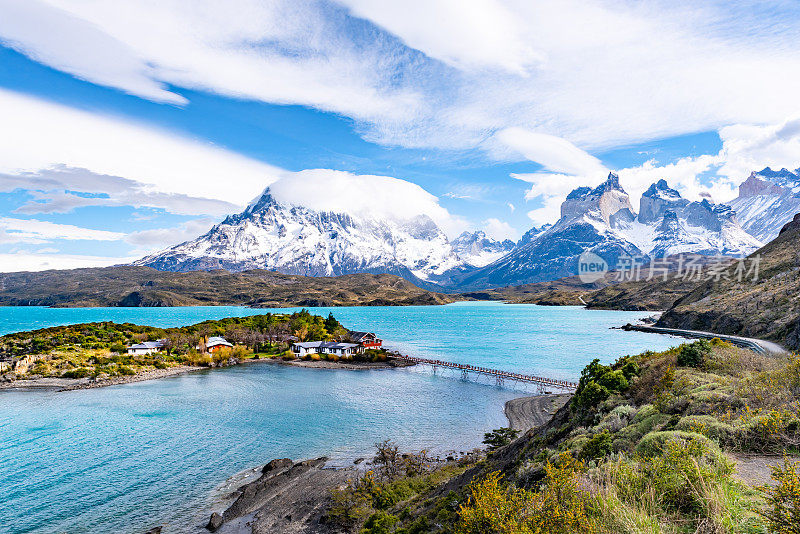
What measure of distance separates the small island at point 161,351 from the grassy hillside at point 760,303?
228ft

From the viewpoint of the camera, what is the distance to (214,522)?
25.8 meters

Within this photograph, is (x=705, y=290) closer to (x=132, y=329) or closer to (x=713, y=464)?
(x=713, y=464)

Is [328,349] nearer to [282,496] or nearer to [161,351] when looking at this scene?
[161,351]

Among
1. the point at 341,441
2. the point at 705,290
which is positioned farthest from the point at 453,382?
the point at 705,290

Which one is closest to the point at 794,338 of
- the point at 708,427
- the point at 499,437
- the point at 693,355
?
the point at 499,437

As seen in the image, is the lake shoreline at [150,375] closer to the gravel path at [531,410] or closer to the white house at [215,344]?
the white house at [215,344]

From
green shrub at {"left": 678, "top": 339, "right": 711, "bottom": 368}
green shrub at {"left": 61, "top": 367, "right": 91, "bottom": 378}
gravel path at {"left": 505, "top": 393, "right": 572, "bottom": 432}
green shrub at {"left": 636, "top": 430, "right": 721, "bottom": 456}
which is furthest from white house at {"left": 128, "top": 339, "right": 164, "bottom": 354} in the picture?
green shrub at {"left": 636, "top": 430, "right": 721, "bottom": 456}

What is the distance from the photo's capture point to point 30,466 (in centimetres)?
3559

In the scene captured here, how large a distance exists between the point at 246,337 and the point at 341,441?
76.0m

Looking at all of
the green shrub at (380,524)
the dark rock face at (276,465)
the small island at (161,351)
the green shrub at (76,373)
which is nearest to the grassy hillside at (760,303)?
the green shrub at (380,524)

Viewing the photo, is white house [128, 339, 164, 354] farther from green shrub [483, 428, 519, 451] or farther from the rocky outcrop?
green shrub [483, 428, 519, 451]

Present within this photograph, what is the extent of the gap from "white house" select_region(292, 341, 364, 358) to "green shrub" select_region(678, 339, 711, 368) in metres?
80.3

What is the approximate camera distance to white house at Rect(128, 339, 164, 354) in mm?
88312

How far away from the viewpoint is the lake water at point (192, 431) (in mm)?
29016
